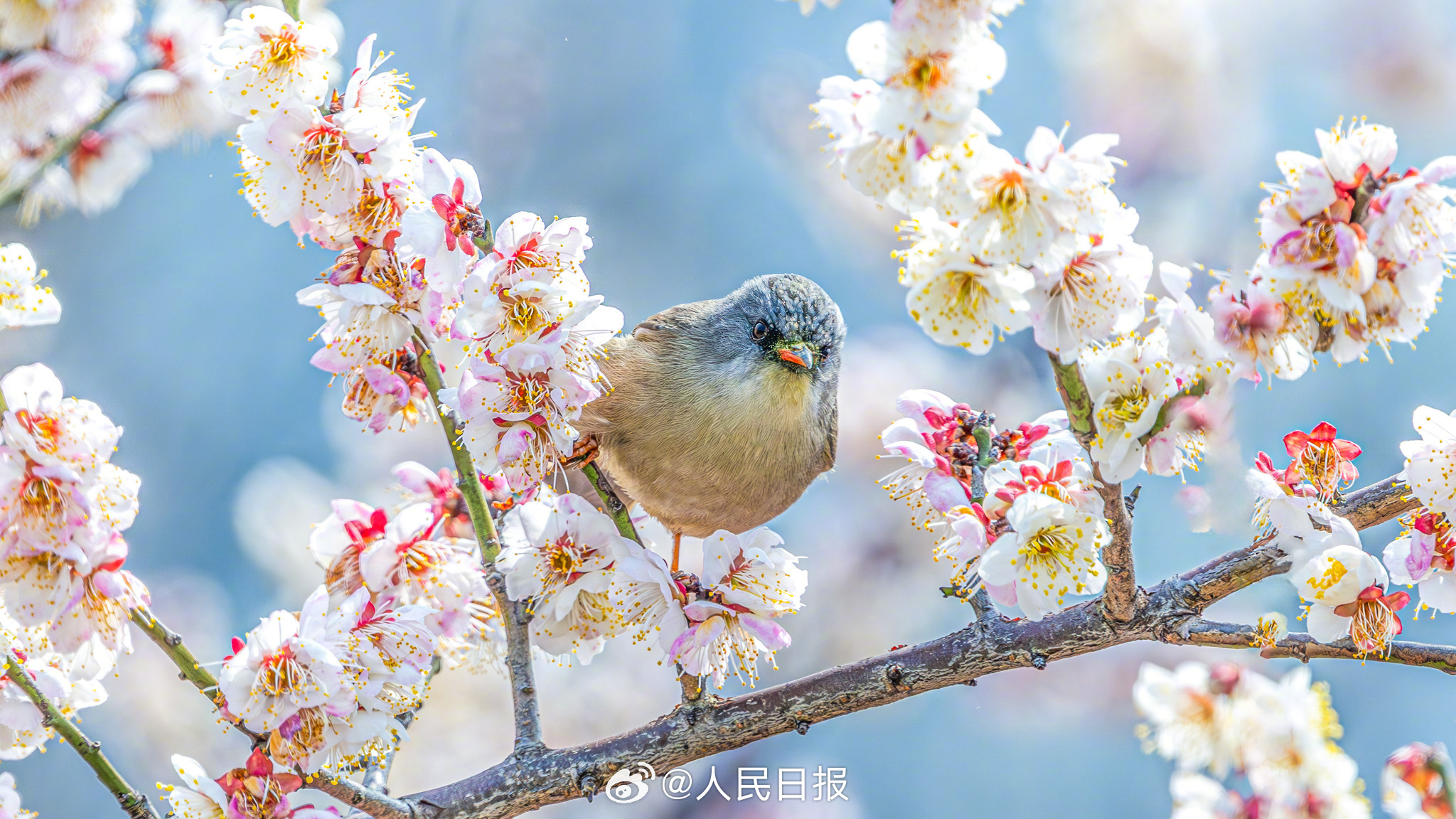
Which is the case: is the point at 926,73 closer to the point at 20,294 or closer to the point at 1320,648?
the point at 1320,648

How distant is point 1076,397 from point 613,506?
0.78 meters

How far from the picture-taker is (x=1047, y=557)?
3.94ft

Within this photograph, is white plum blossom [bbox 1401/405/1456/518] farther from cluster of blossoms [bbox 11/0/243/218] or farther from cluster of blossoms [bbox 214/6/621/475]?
cluster of blossoms [bbox 11/0/243/218]

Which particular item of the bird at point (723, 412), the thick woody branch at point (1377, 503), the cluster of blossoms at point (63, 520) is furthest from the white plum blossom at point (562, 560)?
the thick woody branch at point (1377, 503)

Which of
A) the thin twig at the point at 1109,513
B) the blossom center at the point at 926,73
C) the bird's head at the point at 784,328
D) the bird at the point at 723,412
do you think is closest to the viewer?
the blossom center at the point at 926,73

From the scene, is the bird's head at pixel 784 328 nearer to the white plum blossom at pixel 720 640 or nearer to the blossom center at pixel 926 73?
the white plum blossom at pixel 720 640

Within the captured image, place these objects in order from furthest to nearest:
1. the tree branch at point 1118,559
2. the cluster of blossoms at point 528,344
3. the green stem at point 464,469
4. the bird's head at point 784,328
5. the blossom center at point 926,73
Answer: the bird's head at point 784,328 → the green stem at point 464,469 → the cluster of blossoms at point 528,344 → the tree branch at point 1118,559 → the blossom center at point 926,73

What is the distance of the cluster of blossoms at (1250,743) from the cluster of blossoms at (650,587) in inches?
21.2

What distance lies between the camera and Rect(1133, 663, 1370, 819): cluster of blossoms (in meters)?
0.97

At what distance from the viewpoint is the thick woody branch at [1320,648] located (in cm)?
125

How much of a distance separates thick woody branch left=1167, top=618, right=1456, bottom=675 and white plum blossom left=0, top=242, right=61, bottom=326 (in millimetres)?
1641

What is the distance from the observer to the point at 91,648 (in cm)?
141

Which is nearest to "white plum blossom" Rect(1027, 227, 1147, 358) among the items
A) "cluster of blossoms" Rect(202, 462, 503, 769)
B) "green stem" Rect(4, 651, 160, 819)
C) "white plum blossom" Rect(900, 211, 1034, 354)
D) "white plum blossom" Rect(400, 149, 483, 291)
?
"white plum blossom" Rect(900, 211, 1034, 354)

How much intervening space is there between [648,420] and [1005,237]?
3.67 ft
